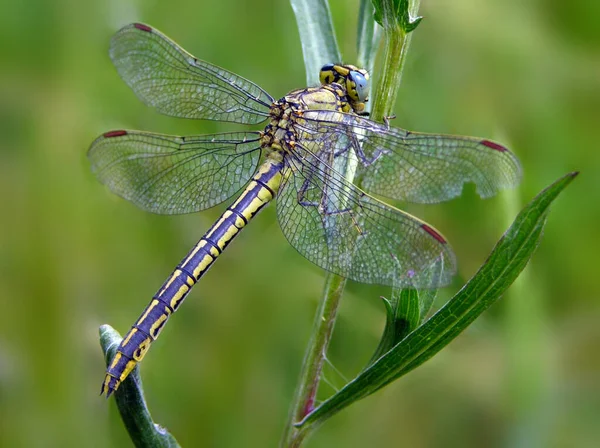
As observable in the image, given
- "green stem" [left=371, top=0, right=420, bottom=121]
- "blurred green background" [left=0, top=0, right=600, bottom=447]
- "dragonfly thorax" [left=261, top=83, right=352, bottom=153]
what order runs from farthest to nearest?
"blurred green background" [left=0, top=0, right=600, bottom=447] → "dragonfly thorax" [left=261, top=83, right=352, bottom=153] → "green stem" [left=371, top=0, right=420, bottom=121]

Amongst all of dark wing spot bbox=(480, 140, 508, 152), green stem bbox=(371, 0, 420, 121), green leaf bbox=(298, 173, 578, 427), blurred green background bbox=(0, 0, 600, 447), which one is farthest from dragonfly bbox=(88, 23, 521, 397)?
blurred green background bbox=(0, 0, 600, 447)

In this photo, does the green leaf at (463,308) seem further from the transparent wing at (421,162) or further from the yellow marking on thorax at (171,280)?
the yellow marking on thorax at (171,280)

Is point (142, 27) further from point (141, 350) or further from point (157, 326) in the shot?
point (141, 350)

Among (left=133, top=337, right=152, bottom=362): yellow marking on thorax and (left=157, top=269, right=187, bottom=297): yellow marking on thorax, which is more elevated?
(left=157, top=269, right=187, bottom=297): yellow marking on thorax

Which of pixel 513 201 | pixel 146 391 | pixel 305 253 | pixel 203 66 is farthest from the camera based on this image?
pixel 146 391

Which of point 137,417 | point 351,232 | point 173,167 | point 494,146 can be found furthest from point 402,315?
point 173,167

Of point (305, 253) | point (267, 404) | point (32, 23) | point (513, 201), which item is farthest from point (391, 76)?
point (32, 23)

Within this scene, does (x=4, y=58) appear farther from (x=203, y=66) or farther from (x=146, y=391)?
(x=146, y=391)

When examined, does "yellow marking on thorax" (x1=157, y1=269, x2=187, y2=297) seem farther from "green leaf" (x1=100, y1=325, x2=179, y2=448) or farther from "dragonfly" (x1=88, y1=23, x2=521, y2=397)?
"green leaf" (x1=100, y1=325, x2=179, y2=448)

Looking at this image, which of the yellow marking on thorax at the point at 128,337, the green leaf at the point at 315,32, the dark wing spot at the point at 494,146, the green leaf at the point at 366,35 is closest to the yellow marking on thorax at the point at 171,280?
the yellow marking on thorax at the point at 128,337
